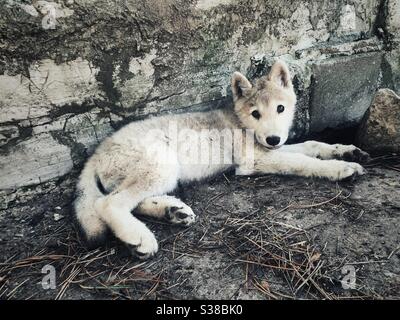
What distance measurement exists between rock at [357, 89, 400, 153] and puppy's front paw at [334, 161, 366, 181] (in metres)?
0.43

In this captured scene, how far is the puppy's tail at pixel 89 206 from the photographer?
274cm

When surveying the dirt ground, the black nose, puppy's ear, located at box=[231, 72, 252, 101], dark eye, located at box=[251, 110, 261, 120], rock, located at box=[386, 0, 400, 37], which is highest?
rock, located at box=[386, 0, 400, 37]

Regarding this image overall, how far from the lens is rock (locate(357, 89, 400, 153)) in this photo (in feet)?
11.5

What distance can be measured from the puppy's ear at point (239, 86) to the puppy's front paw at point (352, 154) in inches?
43.7

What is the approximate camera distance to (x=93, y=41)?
3.19 meters

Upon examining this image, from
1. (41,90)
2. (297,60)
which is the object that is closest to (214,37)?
(297,60)

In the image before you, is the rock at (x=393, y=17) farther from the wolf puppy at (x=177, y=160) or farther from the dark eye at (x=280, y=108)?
the dark eye at (x=280, y=108)

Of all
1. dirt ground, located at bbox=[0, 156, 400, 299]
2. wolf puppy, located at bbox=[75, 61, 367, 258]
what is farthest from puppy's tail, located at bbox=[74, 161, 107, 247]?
dirt ground, located at bbox=[0, 156, 400, 299]

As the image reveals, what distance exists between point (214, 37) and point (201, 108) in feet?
2.43

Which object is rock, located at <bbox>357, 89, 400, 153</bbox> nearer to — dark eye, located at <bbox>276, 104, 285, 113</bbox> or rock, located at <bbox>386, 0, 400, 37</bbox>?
dark eye, located at <bbox>276, 104, 285, 113</bbox>

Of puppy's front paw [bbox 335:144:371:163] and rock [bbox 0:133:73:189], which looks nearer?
Result: rock [bbox 0:133:73:189]

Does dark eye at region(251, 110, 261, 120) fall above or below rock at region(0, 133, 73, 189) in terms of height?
above

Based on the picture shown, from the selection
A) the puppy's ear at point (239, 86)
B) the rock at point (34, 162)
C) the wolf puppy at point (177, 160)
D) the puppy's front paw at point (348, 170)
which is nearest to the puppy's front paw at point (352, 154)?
the wolf puppy at point (177, 160)
